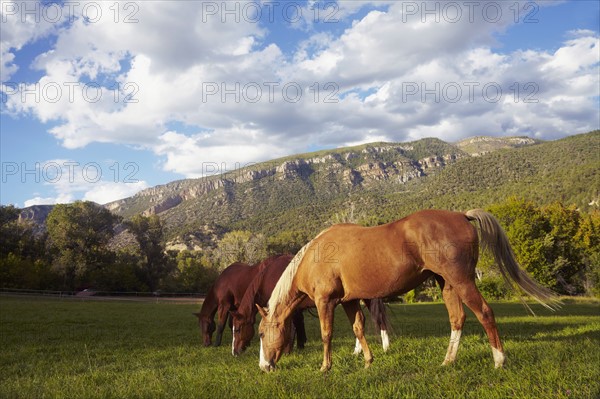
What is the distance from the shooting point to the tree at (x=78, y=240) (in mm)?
50747

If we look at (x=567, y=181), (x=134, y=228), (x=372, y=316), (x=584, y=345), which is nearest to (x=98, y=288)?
(x=134, y=228)

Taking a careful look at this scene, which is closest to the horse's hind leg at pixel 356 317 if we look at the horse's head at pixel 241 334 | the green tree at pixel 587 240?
the horse's head at pixel 241 334

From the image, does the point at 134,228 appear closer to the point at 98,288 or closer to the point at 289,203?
the point at 98,288

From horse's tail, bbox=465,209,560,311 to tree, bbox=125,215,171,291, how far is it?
5866 cm

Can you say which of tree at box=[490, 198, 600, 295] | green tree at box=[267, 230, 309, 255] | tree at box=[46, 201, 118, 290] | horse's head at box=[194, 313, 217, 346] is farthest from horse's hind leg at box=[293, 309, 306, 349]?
green tree at box=[267, 230, 309, 255]

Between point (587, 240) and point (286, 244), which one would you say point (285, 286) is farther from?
point (286, 244)

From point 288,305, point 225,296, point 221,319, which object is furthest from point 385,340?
point 225,296

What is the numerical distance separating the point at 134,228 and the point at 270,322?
6117cm

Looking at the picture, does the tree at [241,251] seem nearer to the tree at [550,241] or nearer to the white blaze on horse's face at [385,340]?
the tree at [550,241]

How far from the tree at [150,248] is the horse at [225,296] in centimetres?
5173

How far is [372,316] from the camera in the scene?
8.34 meters

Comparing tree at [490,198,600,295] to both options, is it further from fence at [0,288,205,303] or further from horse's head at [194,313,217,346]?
horse's head at [194,313,217,346]

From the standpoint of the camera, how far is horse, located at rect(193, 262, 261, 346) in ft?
35.2

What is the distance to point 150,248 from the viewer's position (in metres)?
61.3
